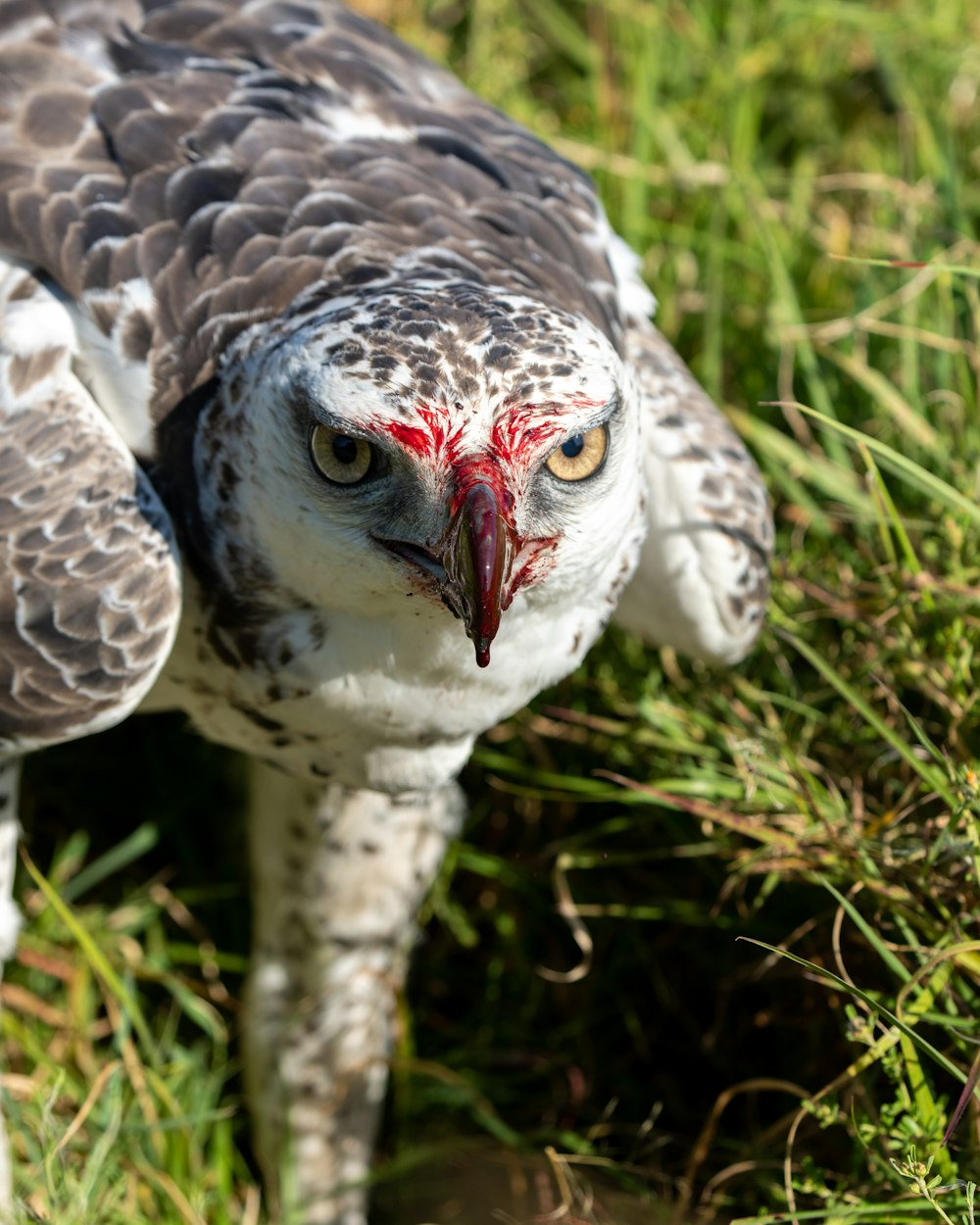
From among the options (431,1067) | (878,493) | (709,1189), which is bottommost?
(431,1067)

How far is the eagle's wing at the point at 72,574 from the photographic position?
260cm

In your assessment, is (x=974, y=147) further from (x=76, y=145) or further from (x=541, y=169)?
(x=76, y=145)

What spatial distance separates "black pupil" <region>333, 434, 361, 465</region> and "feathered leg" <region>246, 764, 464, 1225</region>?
1.22m

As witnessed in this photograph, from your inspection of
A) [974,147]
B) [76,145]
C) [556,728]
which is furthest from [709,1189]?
[974,147]

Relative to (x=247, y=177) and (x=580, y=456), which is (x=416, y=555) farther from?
(x=247, y=177)

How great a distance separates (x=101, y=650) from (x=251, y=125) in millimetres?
1003

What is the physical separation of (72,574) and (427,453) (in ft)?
2.33

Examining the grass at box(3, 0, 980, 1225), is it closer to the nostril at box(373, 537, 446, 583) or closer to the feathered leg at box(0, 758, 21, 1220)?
the feathered leg at box(0, 758, 21, 1220)

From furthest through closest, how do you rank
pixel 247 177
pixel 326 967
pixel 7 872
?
pixel 326 967 → pixel 7 872 → pixel 247 177

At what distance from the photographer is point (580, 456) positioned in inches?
93.7

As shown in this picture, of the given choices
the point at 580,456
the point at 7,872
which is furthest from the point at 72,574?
the point at 580,456

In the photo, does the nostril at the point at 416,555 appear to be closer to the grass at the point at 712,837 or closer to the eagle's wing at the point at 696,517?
the grass at the point at 712,837

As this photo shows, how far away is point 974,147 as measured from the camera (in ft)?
14.9

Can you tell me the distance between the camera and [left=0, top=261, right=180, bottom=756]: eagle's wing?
102 inches
